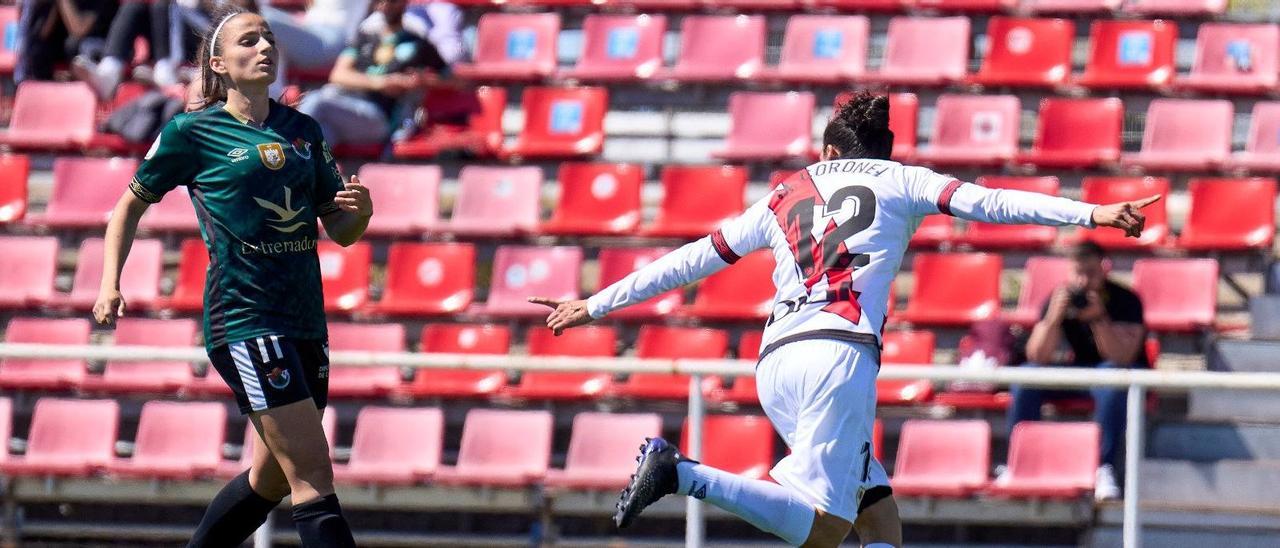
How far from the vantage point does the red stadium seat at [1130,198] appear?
9969 millimetres

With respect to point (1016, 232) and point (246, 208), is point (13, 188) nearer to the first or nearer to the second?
point (1016, 232)

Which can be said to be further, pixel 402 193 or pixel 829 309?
pixel 402 193

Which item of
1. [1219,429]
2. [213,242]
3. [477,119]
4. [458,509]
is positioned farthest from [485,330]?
[213,242]

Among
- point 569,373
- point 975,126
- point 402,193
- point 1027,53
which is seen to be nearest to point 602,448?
point 569,373

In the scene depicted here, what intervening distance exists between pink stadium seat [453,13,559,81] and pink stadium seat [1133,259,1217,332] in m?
4.07

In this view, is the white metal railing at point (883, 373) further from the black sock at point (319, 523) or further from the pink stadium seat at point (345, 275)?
the pink stadium seat at point (345, 275)

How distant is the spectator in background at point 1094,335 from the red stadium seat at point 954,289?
95 centimetres

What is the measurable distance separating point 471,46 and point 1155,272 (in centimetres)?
493

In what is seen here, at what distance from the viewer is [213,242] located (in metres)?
5.04

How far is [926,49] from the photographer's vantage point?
11320 millimetres

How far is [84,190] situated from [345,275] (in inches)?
77.2

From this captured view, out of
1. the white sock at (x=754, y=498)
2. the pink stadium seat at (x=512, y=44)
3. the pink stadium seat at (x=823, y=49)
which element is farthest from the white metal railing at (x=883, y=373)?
the pink stadium seat at (x=512, y=44)

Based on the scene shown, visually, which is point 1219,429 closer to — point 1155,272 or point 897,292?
point 1155,272

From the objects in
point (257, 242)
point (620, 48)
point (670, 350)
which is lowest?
point (670, 350)
